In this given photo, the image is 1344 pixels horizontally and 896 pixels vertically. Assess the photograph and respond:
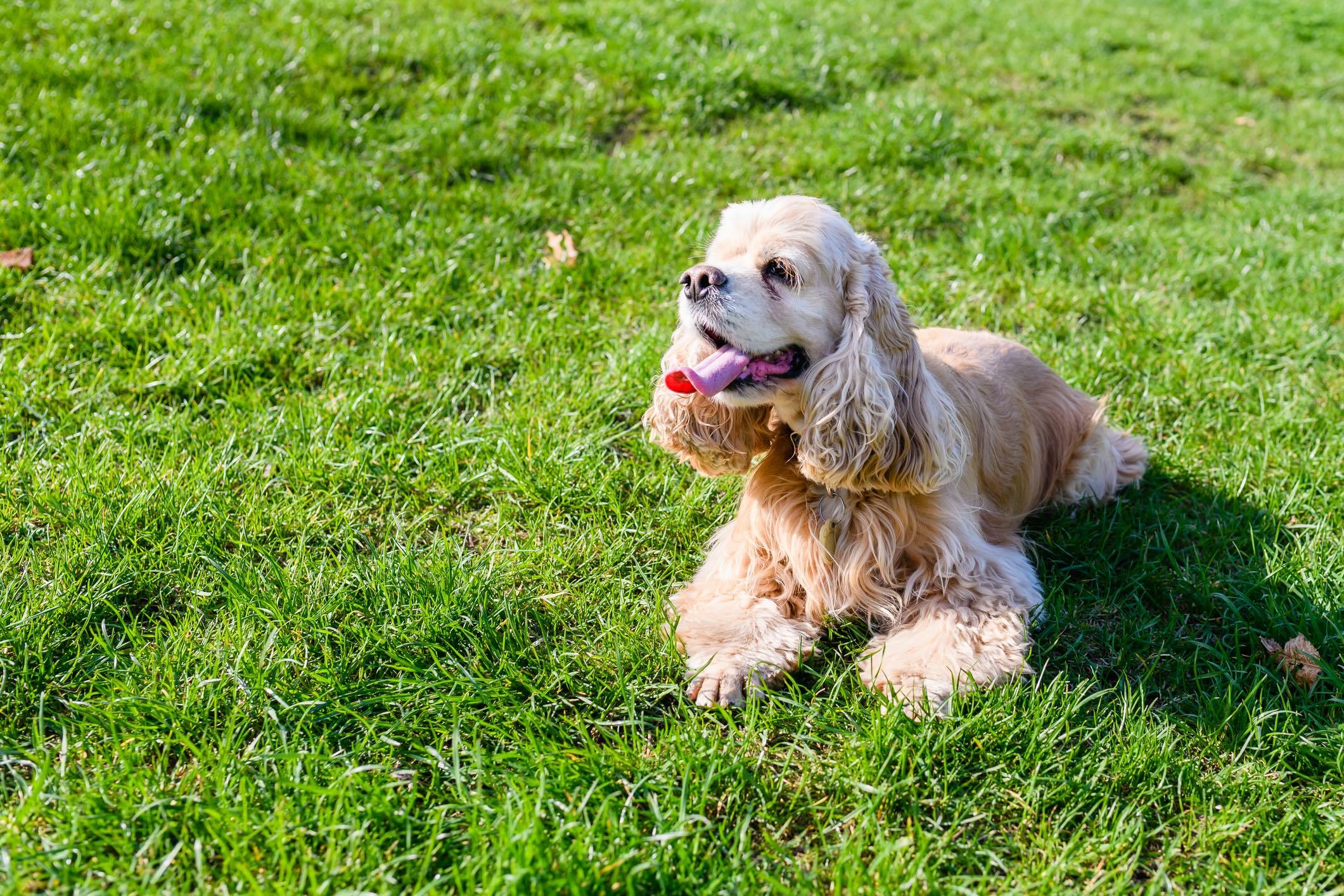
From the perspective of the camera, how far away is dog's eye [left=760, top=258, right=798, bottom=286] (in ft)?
9.51

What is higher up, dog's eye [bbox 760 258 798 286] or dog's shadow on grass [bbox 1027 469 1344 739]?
dog's eye [bbox 760 258 798 286]

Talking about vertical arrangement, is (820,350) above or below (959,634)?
above

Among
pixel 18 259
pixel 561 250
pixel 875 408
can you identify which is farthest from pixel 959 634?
pixel 18 259

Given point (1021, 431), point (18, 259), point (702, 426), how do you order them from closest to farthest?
point (702, 426) < point (1021, 431) < point (18, 259)

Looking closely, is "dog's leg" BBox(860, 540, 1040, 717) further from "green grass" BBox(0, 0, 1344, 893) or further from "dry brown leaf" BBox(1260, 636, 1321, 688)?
"dry brown leaf" BBox(1260, 636, 1321, 688)

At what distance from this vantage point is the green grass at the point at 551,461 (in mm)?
2352

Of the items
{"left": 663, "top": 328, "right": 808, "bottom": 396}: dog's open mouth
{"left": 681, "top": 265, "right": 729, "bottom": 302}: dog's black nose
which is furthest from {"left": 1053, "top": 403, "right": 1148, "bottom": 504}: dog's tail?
{"left": 681, "top": 265, "right": 729, "bottom": 302}: dog's black nose

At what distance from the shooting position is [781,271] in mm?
2930

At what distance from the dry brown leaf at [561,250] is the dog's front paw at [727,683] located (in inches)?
106

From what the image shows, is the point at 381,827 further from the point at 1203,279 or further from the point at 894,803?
the point at 1203,279

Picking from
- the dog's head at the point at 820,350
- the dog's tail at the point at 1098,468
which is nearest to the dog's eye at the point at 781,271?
the dog's head at the point at 820,350

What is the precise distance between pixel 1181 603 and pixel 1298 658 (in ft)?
1.30

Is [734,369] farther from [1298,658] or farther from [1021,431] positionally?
[1298,658]

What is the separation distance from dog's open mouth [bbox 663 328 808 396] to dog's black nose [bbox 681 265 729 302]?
0.37ft
